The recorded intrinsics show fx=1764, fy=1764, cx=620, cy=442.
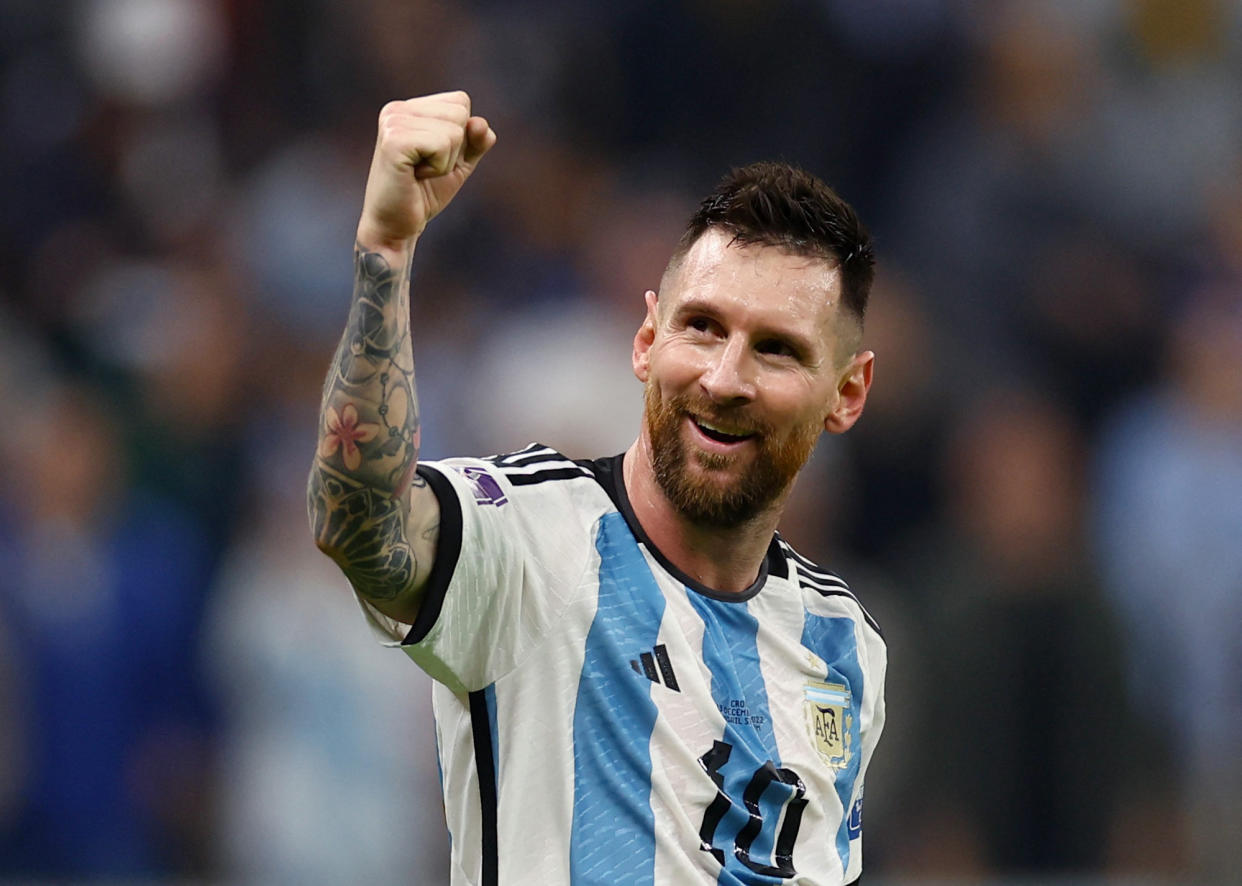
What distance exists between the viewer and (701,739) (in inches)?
126

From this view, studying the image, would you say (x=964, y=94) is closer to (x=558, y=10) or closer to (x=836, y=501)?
(x=558, y=10)

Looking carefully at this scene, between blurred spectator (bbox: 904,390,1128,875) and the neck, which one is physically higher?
the neck

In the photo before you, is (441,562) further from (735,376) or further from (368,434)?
(735,376)

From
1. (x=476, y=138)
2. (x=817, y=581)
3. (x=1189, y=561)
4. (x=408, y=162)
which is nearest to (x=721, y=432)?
(x=817, y=581)

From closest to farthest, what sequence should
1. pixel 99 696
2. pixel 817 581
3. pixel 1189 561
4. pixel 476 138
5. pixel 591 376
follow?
pixel 476 138 < pixel 817 581 < pixel 99 696 < pixel 591 376 < pixel 1189 561

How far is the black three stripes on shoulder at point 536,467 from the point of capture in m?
3.19

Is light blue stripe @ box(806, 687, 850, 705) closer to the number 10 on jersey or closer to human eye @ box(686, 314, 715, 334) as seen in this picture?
the number 10 on jersey

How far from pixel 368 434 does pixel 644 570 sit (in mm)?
783

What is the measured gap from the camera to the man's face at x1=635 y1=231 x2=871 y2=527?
3283 millimetres

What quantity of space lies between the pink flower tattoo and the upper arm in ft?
0.10

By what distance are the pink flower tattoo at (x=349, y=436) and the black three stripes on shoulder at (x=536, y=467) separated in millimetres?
526

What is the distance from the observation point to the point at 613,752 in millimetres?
3096

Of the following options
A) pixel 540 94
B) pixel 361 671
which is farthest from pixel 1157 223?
pixel 361 671

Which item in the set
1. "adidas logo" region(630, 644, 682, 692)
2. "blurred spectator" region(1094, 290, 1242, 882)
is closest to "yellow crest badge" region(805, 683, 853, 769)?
"adidas logo" region(630, 644, 682, 692)
